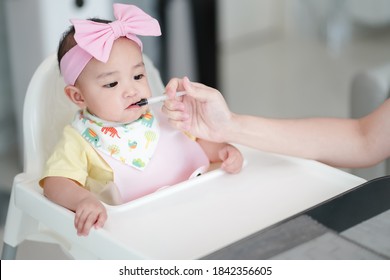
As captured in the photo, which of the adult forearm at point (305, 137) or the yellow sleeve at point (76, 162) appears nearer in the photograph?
the yellow sleeve at point (76, 162)

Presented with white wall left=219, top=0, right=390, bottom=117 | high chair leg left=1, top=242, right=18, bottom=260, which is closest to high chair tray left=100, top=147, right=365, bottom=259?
high chair leg left=1, top=242, right=18, bottom=260

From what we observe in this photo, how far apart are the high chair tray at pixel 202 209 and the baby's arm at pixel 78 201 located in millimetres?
15

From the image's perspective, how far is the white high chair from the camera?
3.54ft

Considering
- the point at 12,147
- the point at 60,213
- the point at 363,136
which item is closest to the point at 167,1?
the point at 12,147

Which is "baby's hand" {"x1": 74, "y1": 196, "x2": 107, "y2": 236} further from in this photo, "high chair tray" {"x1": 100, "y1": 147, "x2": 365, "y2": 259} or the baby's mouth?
the baby's mouth

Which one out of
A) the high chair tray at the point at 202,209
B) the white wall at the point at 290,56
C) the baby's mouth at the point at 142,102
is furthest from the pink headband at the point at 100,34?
the white wall at the point at 290,56

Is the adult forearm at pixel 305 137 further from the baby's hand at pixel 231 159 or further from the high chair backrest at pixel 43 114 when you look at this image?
the high chair backrest at pixel 43 114

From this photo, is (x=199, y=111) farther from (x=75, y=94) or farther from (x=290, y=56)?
(x=290, y=56)

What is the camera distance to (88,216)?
1109mm

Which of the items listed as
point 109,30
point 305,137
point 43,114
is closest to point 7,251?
point 43,114

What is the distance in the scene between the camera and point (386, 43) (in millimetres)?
4156

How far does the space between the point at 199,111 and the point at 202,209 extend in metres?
0.21

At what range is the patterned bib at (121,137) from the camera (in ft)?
4.22
